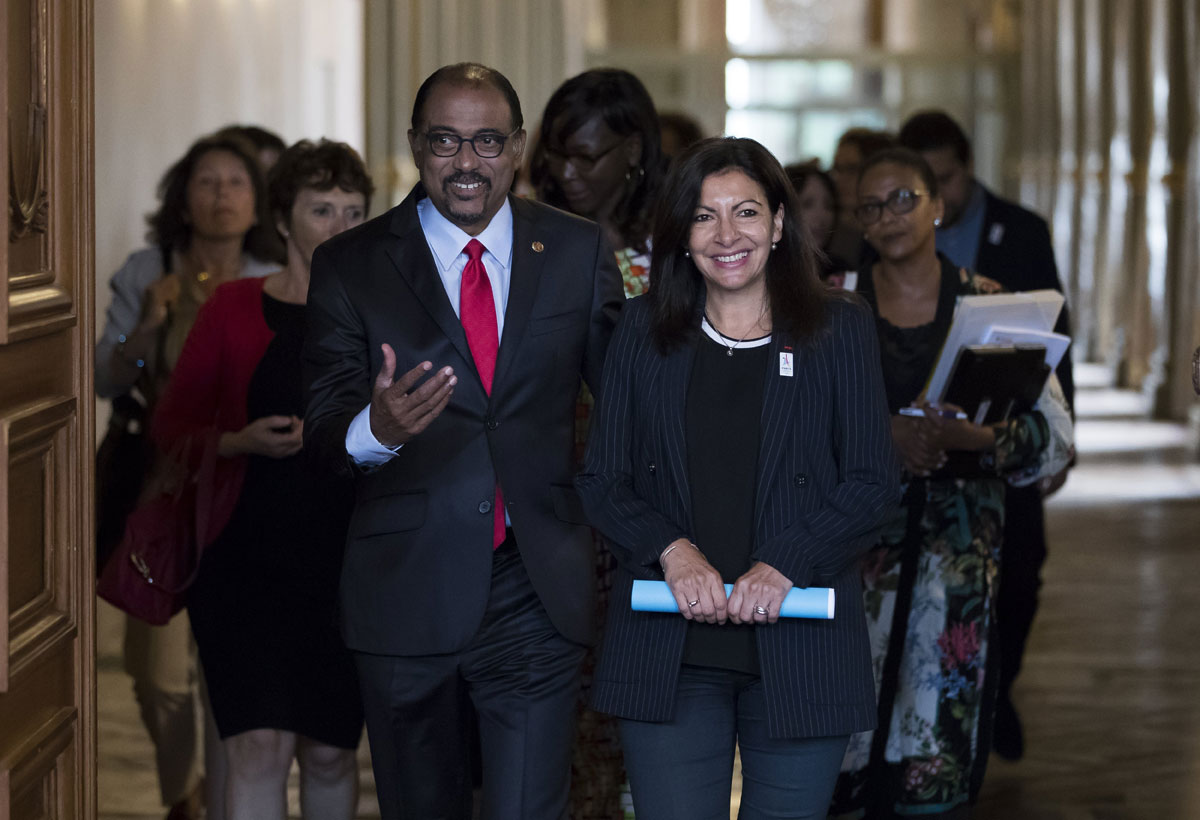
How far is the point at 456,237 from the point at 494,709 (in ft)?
3.01

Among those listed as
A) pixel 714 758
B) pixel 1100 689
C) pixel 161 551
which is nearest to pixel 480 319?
pixel 714 758


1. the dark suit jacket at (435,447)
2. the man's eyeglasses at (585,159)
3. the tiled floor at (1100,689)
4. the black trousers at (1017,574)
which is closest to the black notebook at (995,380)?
the man's eyeglasses at (585,159)

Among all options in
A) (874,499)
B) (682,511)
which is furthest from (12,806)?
(874,499)

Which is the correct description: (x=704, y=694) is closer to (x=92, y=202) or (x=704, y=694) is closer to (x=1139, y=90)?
(x=92, y=202)

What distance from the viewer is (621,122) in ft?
13.8

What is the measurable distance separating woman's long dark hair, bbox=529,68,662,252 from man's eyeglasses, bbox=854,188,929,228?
2.05 feet

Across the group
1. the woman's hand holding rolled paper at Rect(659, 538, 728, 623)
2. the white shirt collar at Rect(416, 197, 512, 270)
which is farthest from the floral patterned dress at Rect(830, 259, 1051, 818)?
the woman's hand holding rolled paper at Rect(659, 538, 728, 623)

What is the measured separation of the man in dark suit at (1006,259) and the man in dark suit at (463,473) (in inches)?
110

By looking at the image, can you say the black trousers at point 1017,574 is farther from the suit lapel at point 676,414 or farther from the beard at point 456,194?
the beard at point 456,194

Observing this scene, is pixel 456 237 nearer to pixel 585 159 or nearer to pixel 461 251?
pixel 461 251

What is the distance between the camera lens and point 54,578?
3.08m

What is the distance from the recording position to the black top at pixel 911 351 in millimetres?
4406

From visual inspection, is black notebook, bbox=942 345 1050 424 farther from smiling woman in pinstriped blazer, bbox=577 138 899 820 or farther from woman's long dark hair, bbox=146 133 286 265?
woman's long dark hair, bbox=146 133 286 265

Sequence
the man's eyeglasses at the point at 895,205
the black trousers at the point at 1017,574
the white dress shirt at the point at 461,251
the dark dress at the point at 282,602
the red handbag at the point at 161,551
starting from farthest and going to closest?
1. the black trousers at the point at 1017,574
2. the man's eyeglasses at the point at 895,205
3. the red handbag at the point at 161,551
4. the dark dress at the point at 282,602
5. the white dress shirt at the point at 461,251
